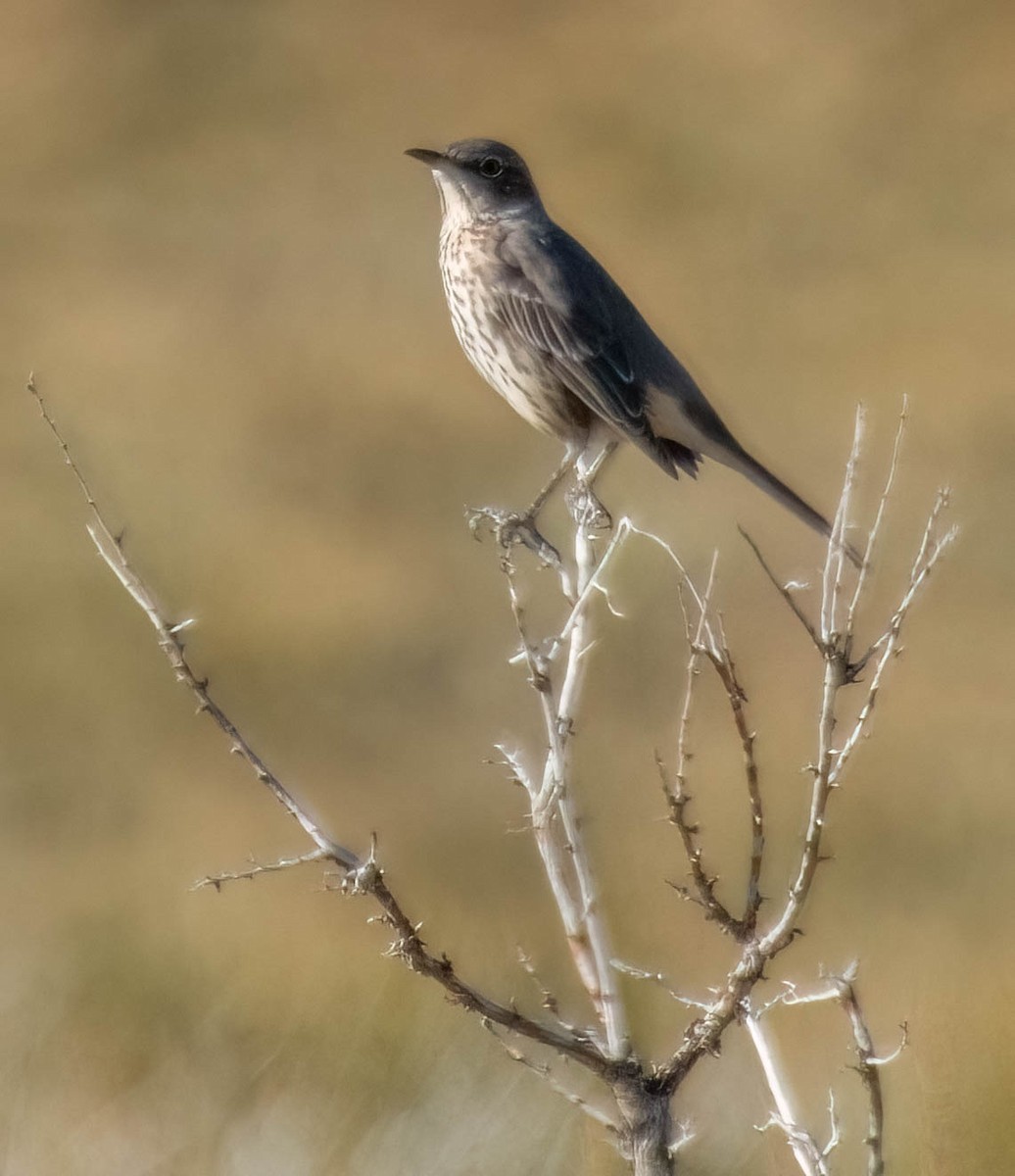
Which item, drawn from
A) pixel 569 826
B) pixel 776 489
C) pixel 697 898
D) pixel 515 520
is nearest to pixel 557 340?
pixel 515 520

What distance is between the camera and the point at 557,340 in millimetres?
5547

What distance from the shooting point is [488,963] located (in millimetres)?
7125

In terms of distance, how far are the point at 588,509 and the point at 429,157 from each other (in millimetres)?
1864

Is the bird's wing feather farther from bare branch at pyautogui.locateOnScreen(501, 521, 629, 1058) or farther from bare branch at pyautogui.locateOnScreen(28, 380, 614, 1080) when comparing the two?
bare branch at pyautogui.locateOnScreen(28, 380, 614, 1080)

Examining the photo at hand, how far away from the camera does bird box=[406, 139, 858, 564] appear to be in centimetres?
549

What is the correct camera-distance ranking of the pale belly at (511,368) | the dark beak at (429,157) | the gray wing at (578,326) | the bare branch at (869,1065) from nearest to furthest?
the bare branch at (869,1065) → the gray wing at (578,326) → the pale belly at (511,368) → the dark beak at (429,157)

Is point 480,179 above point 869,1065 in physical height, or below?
above

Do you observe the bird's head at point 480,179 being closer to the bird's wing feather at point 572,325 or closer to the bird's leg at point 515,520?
the bird's wing feather at point 572,325

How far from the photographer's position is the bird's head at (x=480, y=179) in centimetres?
594

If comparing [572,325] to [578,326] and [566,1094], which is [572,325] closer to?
[578,326]

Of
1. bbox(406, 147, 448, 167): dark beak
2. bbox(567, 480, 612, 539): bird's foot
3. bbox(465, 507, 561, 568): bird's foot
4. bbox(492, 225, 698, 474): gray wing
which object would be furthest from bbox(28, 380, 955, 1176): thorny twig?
bbox(406, 147, 448, 167): dark beak

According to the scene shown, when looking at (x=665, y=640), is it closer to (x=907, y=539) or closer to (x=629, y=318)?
(x=907, y=539)

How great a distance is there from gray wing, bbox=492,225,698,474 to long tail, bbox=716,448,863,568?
5.1 inches

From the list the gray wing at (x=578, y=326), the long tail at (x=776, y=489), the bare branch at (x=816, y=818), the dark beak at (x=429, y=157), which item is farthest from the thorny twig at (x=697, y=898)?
the dark beak at (x=429, y=157)
